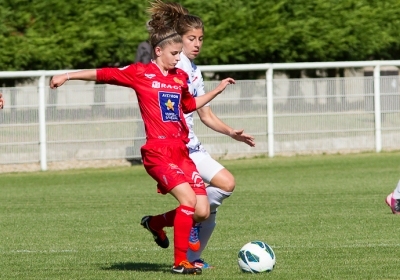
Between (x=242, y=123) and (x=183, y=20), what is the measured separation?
1079 centimetres

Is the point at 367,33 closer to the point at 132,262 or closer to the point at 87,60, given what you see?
the point at 87,60

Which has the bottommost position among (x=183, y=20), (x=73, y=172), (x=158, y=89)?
(x=73, y=172)

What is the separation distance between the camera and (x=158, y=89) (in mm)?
7793

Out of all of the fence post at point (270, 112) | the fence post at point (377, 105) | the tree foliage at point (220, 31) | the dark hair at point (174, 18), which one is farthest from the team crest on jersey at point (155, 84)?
the tree foliage at point (220, 31)

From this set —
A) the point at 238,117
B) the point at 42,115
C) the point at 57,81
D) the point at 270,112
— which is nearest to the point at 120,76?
the point at 57,81

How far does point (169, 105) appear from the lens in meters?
7.77

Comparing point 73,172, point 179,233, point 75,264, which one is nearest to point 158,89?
point 179,233

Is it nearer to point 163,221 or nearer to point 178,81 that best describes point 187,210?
point 163,221

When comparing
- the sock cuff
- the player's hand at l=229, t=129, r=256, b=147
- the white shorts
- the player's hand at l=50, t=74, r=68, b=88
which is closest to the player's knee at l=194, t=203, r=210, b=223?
the sock cuff

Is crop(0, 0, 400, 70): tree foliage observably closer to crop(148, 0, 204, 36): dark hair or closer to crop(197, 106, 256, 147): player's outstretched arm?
crop(197, 106, 256, 147): player's outstretched arm

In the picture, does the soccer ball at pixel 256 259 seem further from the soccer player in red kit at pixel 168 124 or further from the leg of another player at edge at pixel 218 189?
the leg of another player at edge at pixel 218 189

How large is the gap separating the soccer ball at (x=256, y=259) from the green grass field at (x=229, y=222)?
0.09 meters

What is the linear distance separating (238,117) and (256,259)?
11432 millimetres

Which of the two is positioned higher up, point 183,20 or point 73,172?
point 183,20
